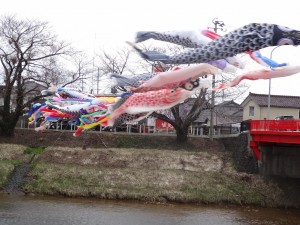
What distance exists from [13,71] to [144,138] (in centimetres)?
1581

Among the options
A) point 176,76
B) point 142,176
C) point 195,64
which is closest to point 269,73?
point 195,64

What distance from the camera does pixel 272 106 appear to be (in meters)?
67.2

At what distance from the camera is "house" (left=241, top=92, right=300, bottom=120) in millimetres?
66875

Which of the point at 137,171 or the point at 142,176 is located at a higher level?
the point at 137,171

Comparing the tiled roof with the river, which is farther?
the tiled roof

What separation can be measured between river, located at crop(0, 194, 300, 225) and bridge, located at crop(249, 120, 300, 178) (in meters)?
3.85

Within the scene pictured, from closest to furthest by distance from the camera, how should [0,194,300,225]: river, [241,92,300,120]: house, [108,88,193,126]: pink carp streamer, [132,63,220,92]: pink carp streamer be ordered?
[132,63,220,92]: pink carp streamer, [108,88,193,126]: pink carp streamer, [0,194,300,225]: river, [241,92,300,120]: house

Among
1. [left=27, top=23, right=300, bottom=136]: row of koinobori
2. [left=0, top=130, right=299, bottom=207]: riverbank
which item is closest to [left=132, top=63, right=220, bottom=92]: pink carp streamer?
[left=27, top=23, right=300, bottom=136]: row of koinobori

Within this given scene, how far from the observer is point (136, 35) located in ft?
34.8

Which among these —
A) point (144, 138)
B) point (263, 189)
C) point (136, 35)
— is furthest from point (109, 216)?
point (144, 138)

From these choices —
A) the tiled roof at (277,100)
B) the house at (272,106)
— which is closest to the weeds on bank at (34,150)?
the house at (272,106)

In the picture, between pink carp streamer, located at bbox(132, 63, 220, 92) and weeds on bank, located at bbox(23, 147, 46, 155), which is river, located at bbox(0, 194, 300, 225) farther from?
pink carp streamer, located at bbox(132, 63, 220, 92)

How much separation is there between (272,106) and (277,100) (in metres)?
1.64

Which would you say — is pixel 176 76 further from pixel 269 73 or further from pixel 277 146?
pixel 277 146
